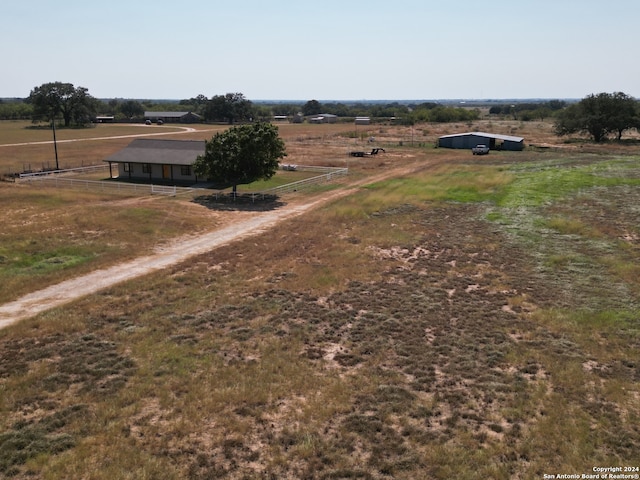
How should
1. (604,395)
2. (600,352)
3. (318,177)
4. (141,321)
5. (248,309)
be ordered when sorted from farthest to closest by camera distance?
(318,177)
(248,309)
(141,321)
(600,352)
(604,395)

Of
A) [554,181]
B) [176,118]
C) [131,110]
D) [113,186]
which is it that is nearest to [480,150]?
[554,181]

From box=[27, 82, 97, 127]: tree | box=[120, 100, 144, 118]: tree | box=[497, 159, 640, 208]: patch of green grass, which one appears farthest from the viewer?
box=[120, 100, 144, 118]: tree

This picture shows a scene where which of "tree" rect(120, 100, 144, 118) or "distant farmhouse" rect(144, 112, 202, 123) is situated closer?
"distant farmhouse" rect(144, 112, 202, 123)

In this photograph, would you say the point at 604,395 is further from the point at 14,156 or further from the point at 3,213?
the point at 14,156

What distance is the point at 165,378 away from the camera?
1531cm

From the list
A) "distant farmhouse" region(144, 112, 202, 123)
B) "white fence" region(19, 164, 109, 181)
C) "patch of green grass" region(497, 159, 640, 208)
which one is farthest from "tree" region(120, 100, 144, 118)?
"patch of green grass" region(497, 159, 640, 208)

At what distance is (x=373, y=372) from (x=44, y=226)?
89.0 feet

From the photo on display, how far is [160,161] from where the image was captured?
52031 mm

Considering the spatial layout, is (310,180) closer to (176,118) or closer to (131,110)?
(176,118)

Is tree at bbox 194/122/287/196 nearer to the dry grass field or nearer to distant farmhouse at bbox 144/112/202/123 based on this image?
the dry grass field

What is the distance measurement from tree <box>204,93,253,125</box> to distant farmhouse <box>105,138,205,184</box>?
111m

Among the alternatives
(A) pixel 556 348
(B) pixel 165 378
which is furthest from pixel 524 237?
(B) pixel 165 378

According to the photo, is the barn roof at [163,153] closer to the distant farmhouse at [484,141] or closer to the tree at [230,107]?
the distant farmhouse at [484,141]

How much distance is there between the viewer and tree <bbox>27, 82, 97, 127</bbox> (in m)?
136
